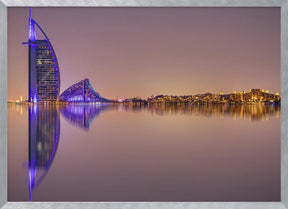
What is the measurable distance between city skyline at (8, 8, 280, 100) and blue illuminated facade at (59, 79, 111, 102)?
835 centimetres

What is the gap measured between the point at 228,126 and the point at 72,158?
5.02m

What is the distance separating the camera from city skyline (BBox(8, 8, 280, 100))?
→ 22.7 feet

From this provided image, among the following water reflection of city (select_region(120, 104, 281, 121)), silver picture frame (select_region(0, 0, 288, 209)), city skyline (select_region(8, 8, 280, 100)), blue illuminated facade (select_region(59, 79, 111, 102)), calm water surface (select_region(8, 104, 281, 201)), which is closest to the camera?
silver picture frame (select_region(0, 0, 288, 209))

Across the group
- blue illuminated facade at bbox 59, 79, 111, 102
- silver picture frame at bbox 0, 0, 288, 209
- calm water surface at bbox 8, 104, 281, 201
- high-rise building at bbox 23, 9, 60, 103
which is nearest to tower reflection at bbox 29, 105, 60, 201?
calm water surface at bbox 8, 104, 281, 201

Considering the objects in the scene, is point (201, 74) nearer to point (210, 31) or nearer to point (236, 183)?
point (210, 31)

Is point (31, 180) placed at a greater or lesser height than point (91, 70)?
lesser

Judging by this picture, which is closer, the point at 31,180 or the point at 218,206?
the point at 218,206

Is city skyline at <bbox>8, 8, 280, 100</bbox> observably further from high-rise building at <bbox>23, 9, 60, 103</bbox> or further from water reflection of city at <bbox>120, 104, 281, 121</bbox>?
high-rise building at <bbox>23, 9, 60, 103</bbox>

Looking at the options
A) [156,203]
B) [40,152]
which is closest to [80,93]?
[40,152]

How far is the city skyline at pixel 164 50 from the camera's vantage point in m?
6.93

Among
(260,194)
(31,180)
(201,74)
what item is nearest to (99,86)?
(201,74)

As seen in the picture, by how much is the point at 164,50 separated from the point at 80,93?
1338 cm

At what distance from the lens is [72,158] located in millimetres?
3982

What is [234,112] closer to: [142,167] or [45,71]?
[142,167]
